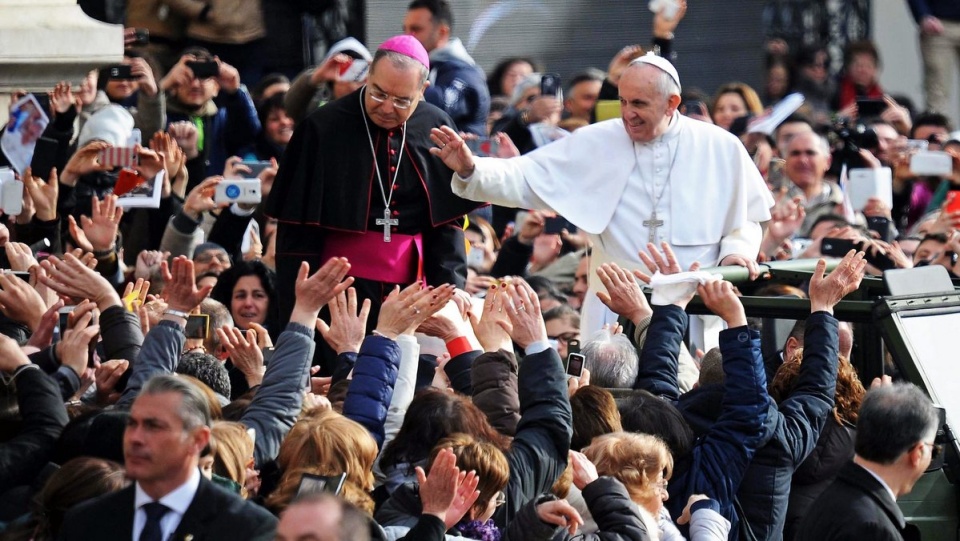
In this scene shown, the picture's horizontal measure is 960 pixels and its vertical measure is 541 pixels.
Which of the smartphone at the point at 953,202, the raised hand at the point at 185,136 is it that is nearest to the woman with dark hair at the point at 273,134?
the raised hand at the point at 185,136

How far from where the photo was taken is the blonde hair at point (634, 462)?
5988 mm

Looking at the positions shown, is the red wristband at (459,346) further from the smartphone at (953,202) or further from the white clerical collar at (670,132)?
the smartphone at (953,202)

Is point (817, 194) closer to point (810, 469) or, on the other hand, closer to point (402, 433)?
point (810, 469)

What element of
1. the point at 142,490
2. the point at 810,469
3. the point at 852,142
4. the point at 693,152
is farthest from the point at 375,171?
the point at 852,142

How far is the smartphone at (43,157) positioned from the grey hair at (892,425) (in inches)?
199

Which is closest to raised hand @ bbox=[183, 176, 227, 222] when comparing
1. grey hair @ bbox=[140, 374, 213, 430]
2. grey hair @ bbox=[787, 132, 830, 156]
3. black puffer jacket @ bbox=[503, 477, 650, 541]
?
grey hair @ bbox=[787, 132, 830, 156]

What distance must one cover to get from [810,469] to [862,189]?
207 inches

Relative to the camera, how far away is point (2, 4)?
9.48 metres

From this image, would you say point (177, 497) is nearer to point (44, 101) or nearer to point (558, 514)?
point (558, 514)

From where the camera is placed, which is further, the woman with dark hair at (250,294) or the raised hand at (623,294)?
the woman with dark hair at (250,294)

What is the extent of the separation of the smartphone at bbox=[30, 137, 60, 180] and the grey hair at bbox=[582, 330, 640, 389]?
11.3 ft

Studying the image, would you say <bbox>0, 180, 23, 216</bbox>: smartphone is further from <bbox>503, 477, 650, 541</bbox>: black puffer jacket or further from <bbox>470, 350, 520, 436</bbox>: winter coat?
<bbox>503, 477, 650, 541</bbox>: black puffer jacket

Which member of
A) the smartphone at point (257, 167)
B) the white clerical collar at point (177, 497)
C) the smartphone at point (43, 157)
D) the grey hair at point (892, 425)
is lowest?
the smartphone at point (257, 167)

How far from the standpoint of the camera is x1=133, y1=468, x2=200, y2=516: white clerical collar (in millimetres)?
4996
